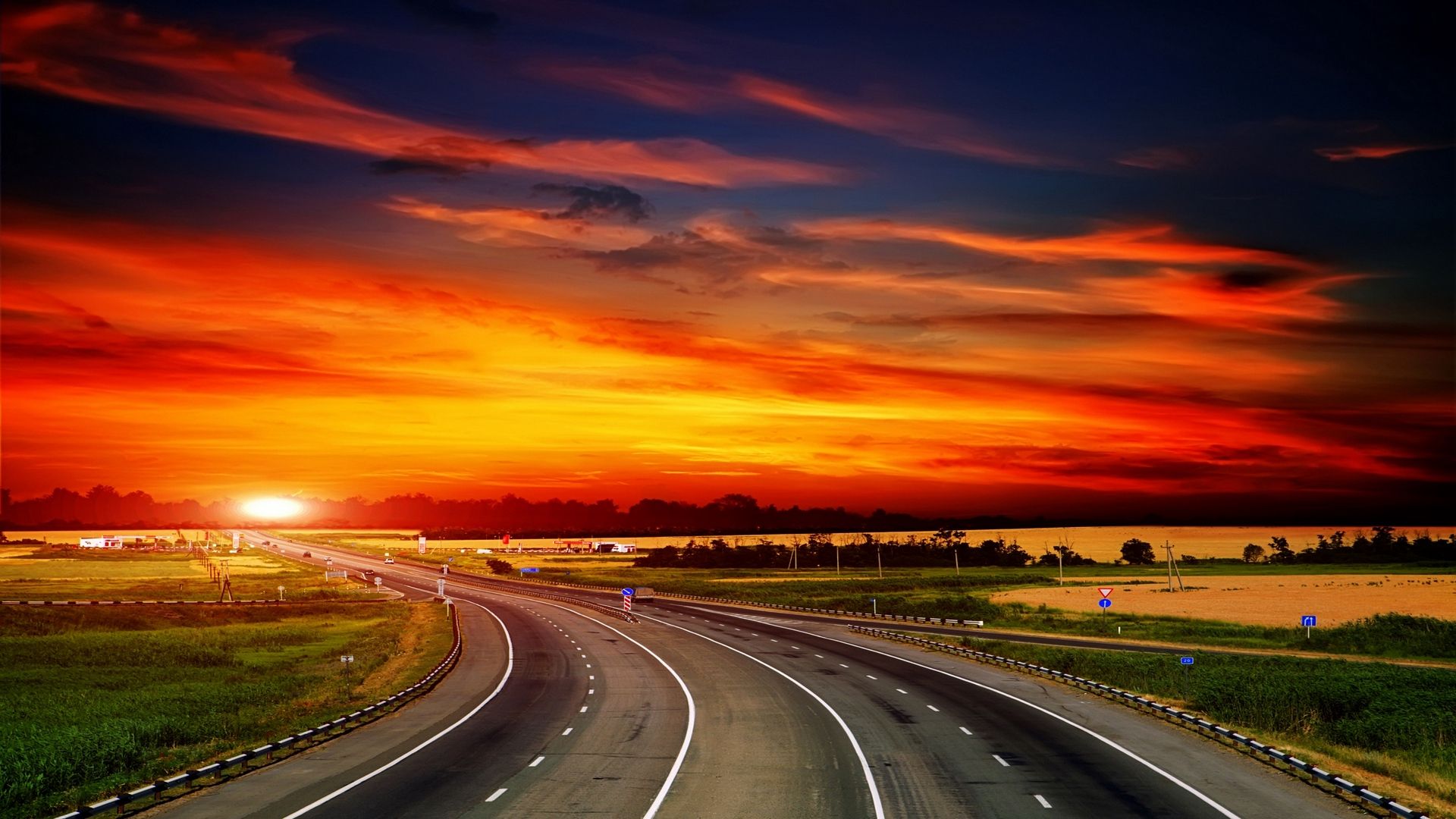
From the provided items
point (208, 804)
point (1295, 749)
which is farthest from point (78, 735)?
point (1295, 749)

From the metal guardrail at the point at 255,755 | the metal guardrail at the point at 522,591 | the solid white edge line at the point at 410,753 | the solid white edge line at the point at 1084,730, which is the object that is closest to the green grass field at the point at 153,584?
the metal guardrail at the point at 522,591

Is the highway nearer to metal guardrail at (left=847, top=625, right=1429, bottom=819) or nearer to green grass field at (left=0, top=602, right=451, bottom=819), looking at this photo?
metal guardrail at (left=847, top=625, right=1429, bottom=819)

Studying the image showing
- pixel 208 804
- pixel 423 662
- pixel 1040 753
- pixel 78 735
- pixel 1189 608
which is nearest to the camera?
pixel 208 804

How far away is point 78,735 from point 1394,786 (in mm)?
43088

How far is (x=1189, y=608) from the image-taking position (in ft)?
375

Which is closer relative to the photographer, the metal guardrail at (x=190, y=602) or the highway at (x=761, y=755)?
the highway at (x=761, y=755)

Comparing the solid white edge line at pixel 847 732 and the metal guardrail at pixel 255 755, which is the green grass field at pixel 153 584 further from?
the metal guardrail at pixel 255 755

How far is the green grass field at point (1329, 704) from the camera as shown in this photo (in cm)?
3588

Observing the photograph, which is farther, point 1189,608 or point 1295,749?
point 1189,608

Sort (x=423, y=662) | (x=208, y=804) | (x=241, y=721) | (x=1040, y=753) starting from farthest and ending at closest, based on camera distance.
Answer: (x=423, y=662) → (x=241, y=721) → (x=1040, y=753) → (x=208, y=804)

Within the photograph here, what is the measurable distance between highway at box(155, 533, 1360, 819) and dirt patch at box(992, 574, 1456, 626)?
203 feet

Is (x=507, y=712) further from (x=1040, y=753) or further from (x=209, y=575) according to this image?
(x=209, y=575)

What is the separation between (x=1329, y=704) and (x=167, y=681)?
6380 cm

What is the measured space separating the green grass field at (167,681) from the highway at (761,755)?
14.4 ft
